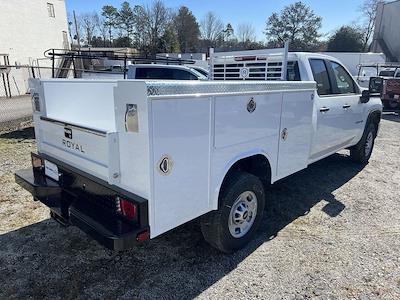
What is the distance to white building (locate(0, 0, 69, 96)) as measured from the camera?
83.8 feet

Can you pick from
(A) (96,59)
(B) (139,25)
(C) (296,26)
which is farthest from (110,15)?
(A) (96,59)

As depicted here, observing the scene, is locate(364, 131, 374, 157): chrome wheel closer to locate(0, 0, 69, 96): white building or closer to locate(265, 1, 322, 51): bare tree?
locate(0, 0, 69, 96): white building

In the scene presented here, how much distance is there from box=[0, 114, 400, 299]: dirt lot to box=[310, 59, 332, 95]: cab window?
1.60 metres

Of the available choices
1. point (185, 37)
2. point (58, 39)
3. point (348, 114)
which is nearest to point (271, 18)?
point (185, 37)

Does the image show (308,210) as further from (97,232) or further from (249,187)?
(97,232)

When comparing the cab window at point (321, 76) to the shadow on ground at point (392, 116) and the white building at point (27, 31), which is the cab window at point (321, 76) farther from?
the white building at point (27, 31)

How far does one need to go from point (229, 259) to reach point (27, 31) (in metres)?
31.8

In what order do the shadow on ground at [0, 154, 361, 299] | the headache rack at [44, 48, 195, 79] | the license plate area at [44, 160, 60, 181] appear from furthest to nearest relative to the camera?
1. the headache rack at [44, 48, 195, 79]
2. the license plate area at [44, 160, 60, 181]
3. the shadow on ground at [0, 154, 361, 299]

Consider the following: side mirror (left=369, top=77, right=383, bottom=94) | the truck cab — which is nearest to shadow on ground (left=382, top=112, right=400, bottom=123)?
side mirror (left=369, top=77, right=383, bottom=94)

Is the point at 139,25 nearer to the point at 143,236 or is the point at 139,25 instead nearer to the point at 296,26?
the point at 296,26

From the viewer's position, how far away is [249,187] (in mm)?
3336

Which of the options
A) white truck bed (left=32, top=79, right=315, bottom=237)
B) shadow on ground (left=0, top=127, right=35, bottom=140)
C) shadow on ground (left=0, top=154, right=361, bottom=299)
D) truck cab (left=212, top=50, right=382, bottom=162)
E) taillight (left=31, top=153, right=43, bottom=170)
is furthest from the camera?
shadow on ground (left=0, top=127, right=35, bottom=140)

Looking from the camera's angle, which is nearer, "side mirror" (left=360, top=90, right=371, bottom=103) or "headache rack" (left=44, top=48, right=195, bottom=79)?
"side mirror" (left=360, top=90, right=371, bottom=103)

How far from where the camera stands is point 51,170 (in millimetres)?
3293
